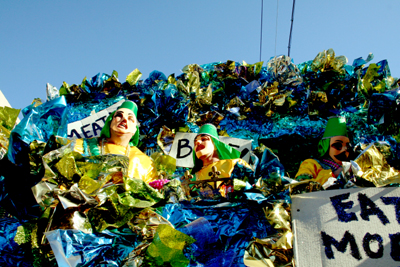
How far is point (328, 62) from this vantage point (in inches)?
135

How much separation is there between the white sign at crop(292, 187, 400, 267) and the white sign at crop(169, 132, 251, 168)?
1.52 metres

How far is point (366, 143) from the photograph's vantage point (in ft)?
9.34

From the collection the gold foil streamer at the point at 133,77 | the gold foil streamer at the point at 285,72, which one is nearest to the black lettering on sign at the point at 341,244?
the gold foil streamer at the point at 285,72

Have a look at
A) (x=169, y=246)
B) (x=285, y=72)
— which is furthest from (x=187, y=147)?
(x=169, y=246)

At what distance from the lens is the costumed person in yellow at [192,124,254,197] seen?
289 cm

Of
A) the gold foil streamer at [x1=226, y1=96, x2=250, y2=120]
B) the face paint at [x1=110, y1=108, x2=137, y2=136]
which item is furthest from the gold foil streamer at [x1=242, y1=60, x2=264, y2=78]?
the face paint at [x1=110, y1=108, x2=137, y2=136]

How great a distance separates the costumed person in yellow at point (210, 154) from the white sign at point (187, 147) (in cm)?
21

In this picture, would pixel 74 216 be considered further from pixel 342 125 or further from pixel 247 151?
pixel 342 125

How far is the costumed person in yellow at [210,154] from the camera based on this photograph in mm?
2891

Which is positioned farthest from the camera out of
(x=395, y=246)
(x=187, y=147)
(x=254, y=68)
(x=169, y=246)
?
(x=254, y=68)

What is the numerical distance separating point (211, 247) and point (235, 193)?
1.02 feet

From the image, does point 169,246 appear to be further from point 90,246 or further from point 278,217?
point 278,217

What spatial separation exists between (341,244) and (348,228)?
9cm

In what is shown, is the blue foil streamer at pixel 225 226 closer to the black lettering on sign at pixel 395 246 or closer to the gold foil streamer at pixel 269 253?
the gold foil streamer at pixel 269 253
